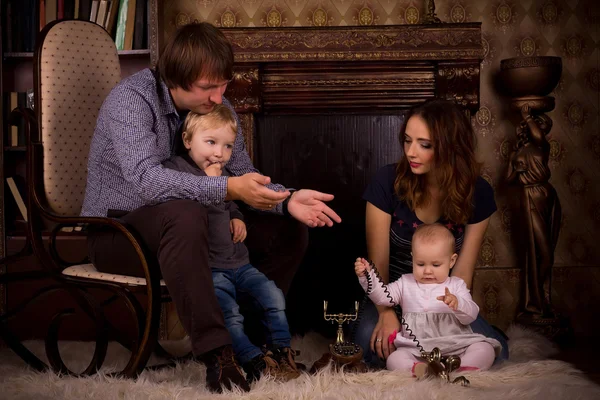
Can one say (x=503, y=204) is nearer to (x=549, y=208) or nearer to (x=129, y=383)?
(x=549, y=208)

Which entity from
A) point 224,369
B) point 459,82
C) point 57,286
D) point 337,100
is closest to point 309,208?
point 224,369

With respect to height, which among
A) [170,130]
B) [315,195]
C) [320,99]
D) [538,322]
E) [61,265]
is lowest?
[538,322]

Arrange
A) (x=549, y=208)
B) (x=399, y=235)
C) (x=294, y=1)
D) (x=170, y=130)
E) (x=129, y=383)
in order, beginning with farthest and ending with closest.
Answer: (x=294, y=1) → (x=549, y=208) → (x=399, y=235) → (x=170, y=130) → (x=129, y=383)

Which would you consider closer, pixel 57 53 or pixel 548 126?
pixel 57 53

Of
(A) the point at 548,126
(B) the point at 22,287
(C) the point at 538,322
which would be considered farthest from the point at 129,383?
(A) the point at 548,126

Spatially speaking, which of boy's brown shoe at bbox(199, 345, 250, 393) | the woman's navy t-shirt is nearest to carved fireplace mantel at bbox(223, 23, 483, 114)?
the woman's navy t-shirt

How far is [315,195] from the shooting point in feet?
8.11

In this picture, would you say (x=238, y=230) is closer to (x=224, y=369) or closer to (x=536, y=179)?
(x=224, y=369)

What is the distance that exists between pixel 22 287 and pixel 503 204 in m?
2.47

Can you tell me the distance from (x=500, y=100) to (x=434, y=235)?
5.23ft

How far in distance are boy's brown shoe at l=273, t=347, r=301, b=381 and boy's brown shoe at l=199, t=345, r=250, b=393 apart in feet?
0.54

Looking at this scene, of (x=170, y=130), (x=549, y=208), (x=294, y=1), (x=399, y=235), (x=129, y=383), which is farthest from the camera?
(x=294, y=1)

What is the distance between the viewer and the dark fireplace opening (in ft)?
12.1

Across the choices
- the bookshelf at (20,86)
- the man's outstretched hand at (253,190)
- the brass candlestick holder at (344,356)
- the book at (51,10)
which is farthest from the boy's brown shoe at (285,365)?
the book at (51,10)
